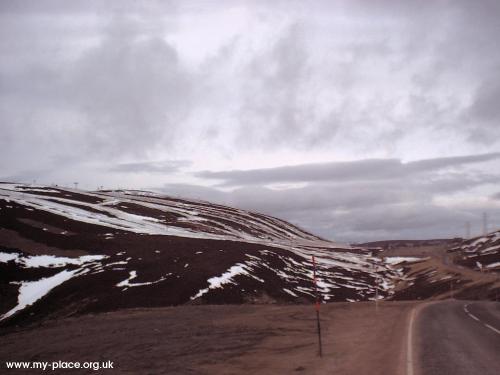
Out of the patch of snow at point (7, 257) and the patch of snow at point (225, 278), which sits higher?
the patch of snow at point (7, 257)

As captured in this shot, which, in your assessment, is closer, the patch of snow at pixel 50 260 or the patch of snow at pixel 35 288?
the patch of snow at pixel 35 288

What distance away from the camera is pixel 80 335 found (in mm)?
27828

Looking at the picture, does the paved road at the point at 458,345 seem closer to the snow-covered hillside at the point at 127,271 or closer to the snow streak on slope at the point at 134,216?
the snow-covered hillside at the point at 127,271

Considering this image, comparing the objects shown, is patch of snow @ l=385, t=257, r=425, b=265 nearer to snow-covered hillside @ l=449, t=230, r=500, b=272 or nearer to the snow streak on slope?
snow-covered hillside @ l=449, t=230, r=500, b=272

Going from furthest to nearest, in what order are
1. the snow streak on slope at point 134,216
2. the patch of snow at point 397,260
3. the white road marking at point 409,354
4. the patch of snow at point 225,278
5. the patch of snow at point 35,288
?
1. the patch of snow at point 397,260
2. the snow streak on slope at point 134,216
3. the patch of snow at point 225,278
4. the patch of snow at point 35,288
5. the white road marking at point 409,354

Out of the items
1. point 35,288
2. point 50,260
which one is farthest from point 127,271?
point 50,260

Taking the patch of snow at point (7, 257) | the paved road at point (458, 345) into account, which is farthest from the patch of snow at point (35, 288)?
the paved road at point (458, 345)

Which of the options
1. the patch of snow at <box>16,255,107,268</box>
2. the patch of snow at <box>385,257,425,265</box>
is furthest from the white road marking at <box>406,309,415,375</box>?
the patch of snow at <box>385,257,425,265</box>

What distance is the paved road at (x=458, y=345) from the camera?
14.6 meters

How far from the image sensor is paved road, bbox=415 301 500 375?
47.8 ft

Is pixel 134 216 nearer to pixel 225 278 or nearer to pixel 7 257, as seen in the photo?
pixel 7 257

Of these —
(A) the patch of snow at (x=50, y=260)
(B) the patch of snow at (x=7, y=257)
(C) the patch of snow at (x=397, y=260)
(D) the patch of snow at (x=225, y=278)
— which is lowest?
(C) the patch of snow at (x=397, y=260)

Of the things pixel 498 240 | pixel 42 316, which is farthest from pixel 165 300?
pixel 498 240

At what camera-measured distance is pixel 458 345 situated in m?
18.8
